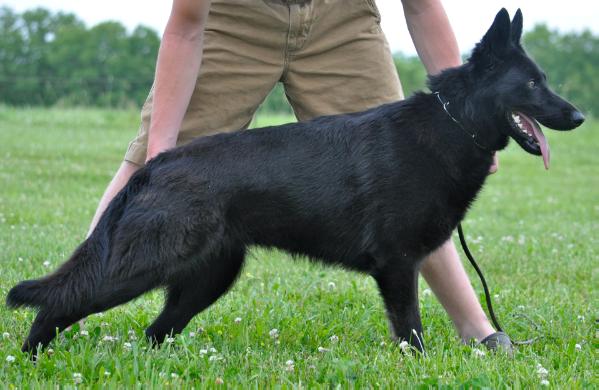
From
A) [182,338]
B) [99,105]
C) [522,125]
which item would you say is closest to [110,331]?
[182,338]

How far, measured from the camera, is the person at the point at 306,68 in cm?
409

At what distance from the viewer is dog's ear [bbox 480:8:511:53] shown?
3648 mm

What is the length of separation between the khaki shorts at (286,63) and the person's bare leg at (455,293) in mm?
878

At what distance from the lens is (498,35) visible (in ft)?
12.1

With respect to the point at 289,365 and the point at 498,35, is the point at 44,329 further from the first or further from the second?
the point at 498,35

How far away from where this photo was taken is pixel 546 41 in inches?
1396

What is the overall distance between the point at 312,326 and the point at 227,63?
55.5 inches

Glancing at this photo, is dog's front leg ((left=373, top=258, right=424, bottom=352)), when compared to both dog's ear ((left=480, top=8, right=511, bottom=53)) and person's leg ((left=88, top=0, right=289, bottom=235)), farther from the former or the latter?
person's leg ((left=88, top=0, right=289, bottom=235))

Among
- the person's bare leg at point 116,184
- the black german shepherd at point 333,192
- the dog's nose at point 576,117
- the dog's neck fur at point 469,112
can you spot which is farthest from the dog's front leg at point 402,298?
the person's bare leg at point 116,184

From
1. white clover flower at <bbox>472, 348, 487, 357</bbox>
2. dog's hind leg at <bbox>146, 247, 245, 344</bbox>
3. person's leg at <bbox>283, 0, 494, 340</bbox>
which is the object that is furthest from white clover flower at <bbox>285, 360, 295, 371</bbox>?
person's leg at <bbox>283, 0, 494, 340</bbox>

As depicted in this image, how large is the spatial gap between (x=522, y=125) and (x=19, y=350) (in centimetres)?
239

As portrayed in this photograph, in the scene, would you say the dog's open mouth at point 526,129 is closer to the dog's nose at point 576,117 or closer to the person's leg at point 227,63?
the dog's nose at point 576,117

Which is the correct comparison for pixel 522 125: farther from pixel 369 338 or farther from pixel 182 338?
pixel 182 338

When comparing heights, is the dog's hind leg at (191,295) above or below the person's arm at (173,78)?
below
